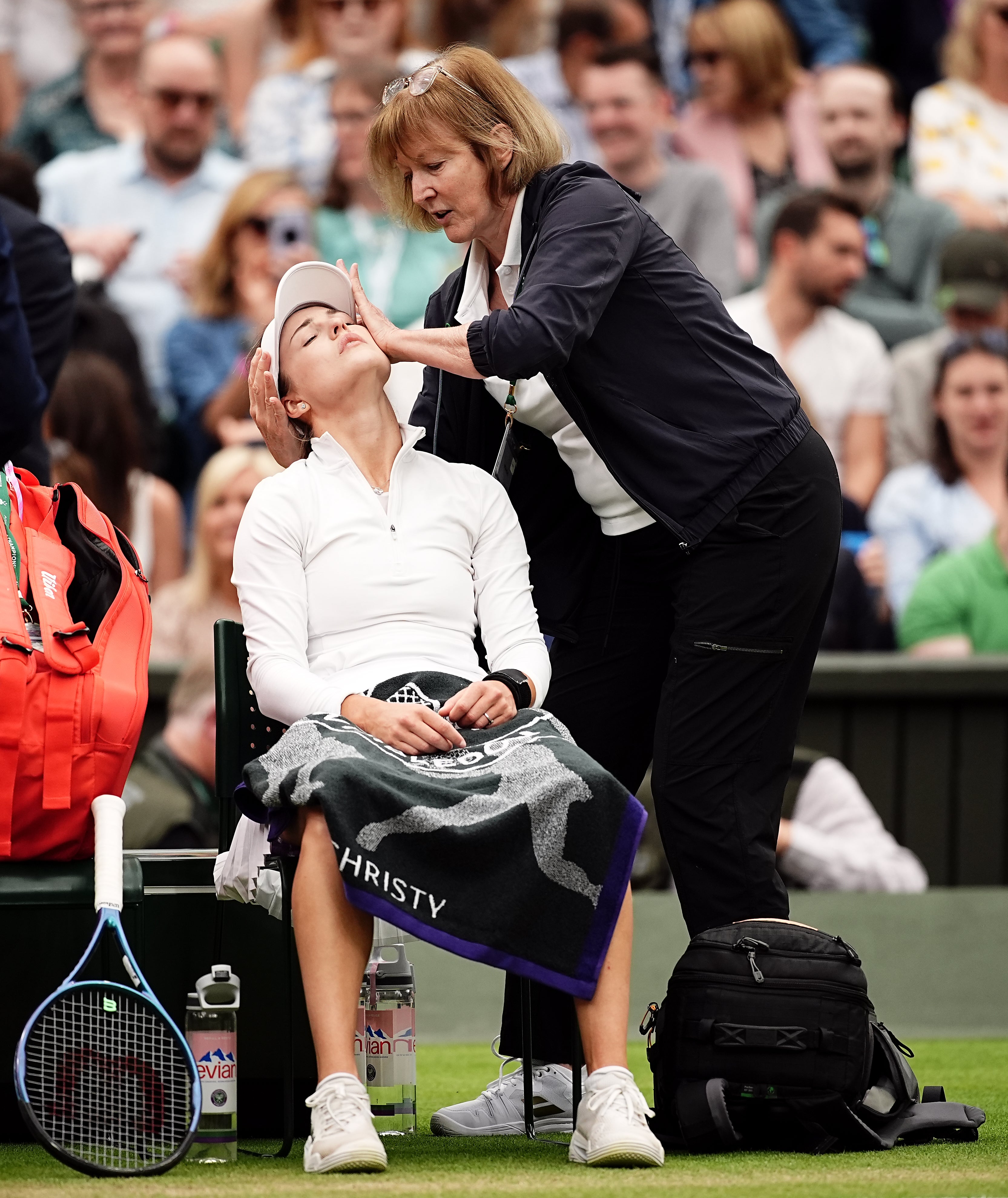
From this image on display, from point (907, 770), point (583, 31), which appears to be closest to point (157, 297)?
point (583, 31)

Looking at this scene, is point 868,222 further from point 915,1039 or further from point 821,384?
point 915,1039

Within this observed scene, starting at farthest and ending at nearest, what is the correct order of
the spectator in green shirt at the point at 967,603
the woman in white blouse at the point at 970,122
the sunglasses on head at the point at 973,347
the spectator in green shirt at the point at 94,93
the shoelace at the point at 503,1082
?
the woman in white blouse at the point at 970,122 < the spectator in green shirt at the point at 94,93 < the sunglasses on head at the point at 973,347 < the spectator in green shirt at the point at 967,603 < the shoelace at the point at 503,1082

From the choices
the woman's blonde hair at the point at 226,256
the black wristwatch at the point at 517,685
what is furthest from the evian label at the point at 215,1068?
the woman's blonde hair at the point at 226,256

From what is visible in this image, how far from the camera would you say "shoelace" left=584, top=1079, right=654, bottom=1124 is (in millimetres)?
2801

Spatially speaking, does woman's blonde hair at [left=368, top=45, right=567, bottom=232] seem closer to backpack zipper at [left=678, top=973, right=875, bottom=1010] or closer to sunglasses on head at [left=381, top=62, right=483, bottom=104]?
sunglasses on head at [left=381, top=62, right=483, bottom=104]

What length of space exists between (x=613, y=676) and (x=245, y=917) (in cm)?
81

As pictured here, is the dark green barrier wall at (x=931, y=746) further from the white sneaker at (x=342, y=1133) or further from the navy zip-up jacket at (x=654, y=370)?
the white sneaker at (x=342, y=1133)

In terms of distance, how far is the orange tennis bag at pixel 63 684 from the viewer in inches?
119

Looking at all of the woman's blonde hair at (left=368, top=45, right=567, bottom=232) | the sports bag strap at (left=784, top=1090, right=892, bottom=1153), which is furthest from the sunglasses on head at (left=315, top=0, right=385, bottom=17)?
the sports bag strap at (left=784, top=1090, right=892, bottom=1153)

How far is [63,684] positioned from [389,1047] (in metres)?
0.89

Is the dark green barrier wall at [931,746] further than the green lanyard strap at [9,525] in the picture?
Yes

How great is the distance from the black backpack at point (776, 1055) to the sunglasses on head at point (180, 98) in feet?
17.8

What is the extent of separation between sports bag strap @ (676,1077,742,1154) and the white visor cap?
1482 mm

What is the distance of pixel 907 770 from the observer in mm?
6059
